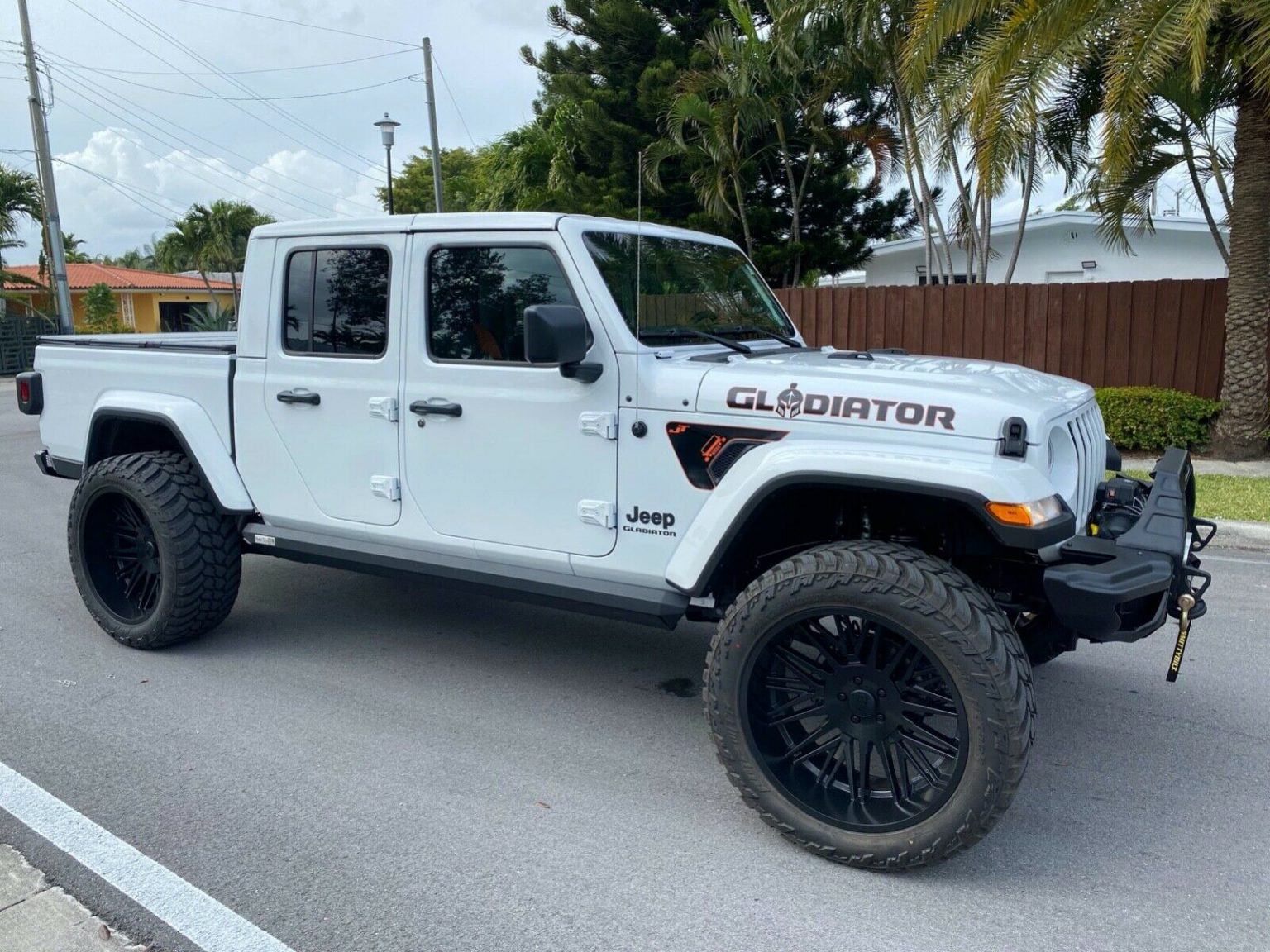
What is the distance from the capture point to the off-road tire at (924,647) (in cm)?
307

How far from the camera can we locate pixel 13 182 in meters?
31.5

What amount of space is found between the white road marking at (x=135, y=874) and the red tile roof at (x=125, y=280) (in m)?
47.4

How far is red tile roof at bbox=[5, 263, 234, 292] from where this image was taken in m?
46.8

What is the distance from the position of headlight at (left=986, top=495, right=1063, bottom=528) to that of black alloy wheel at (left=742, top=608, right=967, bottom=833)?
447 mm

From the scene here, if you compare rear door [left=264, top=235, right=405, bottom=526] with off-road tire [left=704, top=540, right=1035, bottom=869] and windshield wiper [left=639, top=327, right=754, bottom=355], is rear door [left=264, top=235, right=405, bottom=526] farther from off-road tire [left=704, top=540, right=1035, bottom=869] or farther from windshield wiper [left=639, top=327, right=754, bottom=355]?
off-road tire [left=704, top=540, right=1035, bottom=869]

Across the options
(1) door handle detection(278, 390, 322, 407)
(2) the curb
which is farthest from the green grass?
(1) door handle detection(278, 390, 322, 407)

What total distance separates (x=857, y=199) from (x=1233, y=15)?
13.4m

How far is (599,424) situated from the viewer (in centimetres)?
383

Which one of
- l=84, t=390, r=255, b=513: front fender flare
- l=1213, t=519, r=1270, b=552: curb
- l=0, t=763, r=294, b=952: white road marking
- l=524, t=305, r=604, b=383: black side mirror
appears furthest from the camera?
l=1213, t=519, r=1270, b=552: curb

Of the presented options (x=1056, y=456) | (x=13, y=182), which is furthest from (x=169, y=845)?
(x=13, y=182)

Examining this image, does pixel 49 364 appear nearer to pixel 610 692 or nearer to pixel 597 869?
pixel 610 692

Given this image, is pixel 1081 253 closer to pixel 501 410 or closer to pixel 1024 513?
pixel 501 410

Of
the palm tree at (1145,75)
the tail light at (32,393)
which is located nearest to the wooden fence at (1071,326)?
the palm tree at (1145,75)

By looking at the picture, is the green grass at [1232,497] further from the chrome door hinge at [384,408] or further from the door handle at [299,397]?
the door handle at [299,397]
